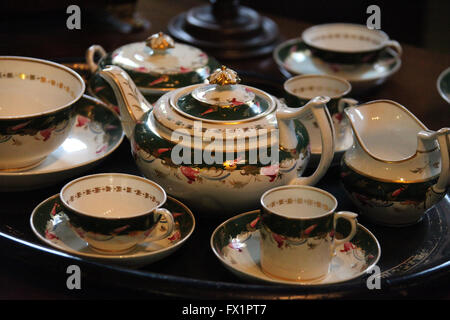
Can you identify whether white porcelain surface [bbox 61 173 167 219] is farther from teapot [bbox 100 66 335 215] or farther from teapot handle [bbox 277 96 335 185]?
teapot handle [bbox 277 96 335 185]

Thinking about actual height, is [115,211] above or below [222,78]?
below

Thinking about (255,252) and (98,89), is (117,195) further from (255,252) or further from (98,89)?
(98,89)

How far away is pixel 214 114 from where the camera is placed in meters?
0.79

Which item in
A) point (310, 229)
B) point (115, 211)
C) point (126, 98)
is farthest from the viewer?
point (126, 98)

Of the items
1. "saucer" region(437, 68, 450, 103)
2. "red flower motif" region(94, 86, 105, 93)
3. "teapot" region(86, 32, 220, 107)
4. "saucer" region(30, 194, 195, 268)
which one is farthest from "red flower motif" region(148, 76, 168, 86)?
"saucer" region(437, 68, 450, 103)

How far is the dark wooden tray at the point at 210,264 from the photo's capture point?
2.15 feet

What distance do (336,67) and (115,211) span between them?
23.7 inches

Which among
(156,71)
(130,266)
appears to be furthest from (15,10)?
(130,266)

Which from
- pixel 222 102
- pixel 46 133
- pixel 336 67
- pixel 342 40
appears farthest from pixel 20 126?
pixel 342 40

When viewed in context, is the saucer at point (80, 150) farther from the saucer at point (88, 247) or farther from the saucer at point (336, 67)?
the saucer at point (336, 67)

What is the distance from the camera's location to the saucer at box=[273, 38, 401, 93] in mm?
1200

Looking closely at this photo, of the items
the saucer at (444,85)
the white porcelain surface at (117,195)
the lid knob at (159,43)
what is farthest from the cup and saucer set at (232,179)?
the saucer at (444,85)

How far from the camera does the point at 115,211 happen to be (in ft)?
2.54

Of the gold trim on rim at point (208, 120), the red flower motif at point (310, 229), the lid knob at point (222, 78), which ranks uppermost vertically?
the lid knob at point (222, 78)
